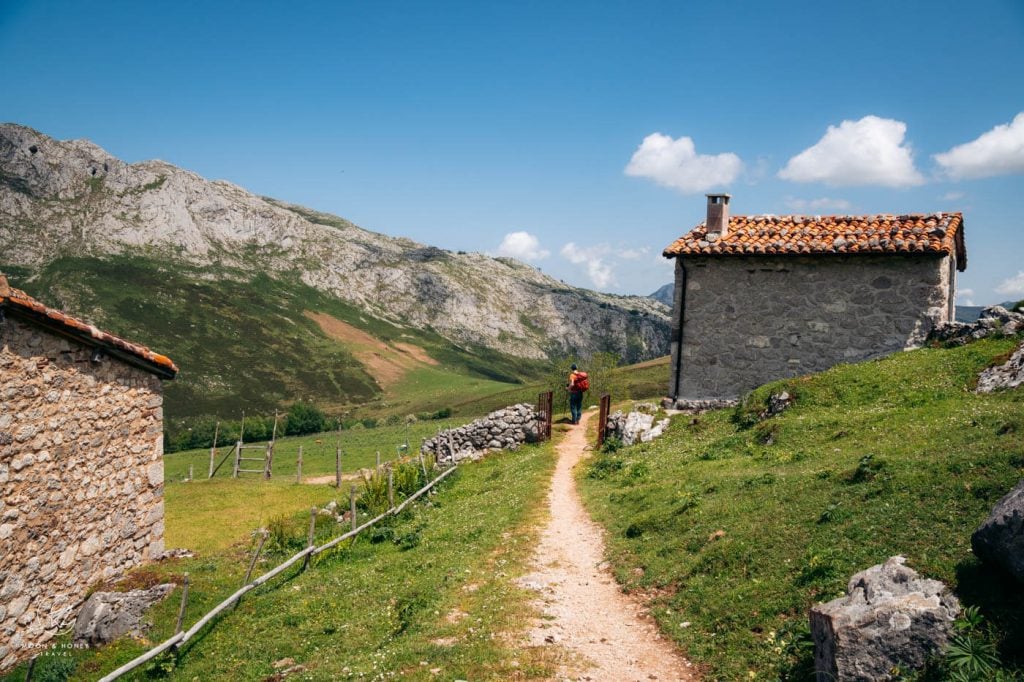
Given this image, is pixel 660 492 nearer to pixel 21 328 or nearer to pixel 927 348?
pixel 927 348

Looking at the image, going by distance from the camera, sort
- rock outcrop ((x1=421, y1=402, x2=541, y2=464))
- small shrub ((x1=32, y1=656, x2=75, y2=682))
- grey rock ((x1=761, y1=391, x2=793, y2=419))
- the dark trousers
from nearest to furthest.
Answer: small shrub ((x1=32, y1=656, x2=75, y2=682)) < grey rock ((x1=761, y1=391, x2=793, y2=419)) < rock outcrop ((x1=421, y1=402, x2=541, y2=464)) < the dark trousers

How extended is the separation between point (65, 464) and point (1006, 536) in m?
17.5

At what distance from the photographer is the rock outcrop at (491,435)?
29844mm

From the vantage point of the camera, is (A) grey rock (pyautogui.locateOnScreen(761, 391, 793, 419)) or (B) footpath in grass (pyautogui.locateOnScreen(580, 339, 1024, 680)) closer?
(B) footpath in grass (pyautogui.locateOnScreen(580, 339, 1024, 680))

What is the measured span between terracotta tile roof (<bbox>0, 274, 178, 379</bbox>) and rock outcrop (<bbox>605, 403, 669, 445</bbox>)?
51.9 ft

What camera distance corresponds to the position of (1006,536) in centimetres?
732

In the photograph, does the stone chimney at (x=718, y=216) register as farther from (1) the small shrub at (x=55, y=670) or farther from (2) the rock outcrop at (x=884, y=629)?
(1) the small shrub at (x=55, y=670)

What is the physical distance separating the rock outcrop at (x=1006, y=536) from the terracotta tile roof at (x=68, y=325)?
15.6 metres

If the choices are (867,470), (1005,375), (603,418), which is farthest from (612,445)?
(867,470)

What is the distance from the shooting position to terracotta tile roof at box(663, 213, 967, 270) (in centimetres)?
2403

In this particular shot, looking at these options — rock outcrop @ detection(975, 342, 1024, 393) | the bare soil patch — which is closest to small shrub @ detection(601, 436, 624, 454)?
rock outcrop @ detection(975, 342, 1024, 393)

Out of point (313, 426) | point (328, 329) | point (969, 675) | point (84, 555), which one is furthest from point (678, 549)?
point (328, 329)

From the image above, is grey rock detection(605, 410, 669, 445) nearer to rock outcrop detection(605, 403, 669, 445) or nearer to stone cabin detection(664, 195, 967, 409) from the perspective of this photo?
rock outcrop detection(605, 403, 669, 445)

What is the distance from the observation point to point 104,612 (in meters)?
14.3
